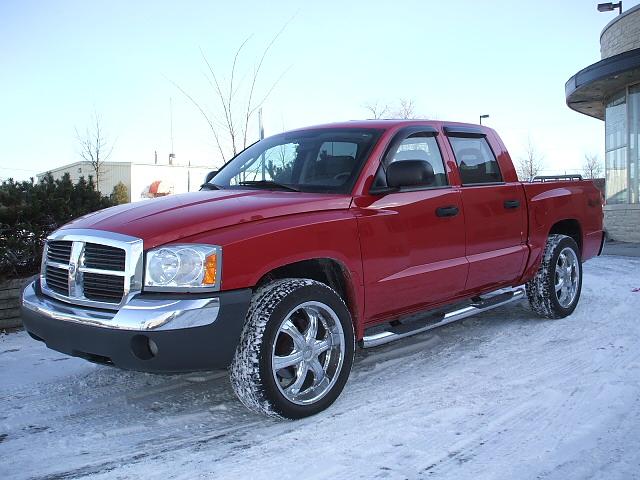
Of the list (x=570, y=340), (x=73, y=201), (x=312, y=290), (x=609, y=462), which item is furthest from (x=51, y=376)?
(x=570, y=340)

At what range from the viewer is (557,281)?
585 centimetres

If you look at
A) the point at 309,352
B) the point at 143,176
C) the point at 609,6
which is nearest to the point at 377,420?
the point at 309,352

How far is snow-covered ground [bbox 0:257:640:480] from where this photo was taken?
2824 mm

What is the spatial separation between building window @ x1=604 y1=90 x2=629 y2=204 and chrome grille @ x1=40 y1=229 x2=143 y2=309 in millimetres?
13776

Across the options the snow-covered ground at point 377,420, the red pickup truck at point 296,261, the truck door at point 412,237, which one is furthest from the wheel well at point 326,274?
the snow-covered ground at point 377,420

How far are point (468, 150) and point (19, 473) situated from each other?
3.96m

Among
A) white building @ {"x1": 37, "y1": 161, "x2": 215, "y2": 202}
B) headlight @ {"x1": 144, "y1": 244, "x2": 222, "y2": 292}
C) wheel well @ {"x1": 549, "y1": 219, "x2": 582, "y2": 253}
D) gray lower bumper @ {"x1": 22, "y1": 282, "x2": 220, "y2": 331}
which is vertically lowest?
gray lower bumper @ {"x1": 22, "y1": 282, "x2": 220, "y2": 331}

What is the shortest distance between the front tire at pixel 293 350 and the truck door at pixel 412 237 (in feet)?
1.24

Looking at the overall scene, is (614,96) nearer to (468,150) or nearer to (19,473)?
(468,150)

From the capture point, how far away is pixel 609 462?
277cm

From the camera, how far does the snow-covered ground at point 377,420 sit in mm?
2824

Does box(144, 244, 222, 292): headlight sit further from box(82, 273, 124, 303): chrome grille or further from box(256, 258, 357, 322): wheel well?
box(256, 258, 357, 322): wheel well

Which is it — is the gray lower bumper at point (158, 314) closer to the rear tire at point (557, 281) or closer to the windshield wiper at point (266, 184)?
the windshield wiper at point (266, 184)

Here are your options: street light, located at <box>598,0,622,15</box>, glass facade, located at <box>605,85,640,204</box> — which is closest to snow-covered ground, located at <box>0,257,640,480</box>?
glass facade, located at <box>605,85,640,204</box>
